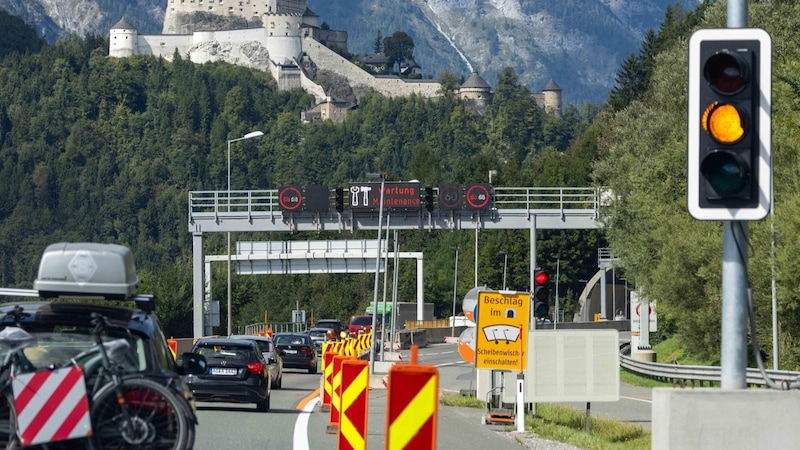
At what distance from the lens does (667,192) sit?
46938mm

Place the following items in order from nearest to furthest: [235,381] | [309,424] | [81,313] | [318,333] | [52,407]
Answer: [52,407], [81,313], [309,424], [235,381], [318,333]

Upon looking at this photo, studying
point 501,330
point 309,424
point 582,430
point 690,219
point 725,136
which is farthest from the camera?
point 690,219

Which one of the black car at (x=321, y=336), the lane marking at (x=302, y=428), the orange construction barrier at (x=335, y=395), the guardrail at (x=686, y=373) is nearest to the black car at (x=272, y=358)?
the lane marking at (x=302, y=428)

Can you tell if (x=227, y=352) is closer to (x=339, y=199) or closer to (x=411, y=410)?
(x=411, y=410)

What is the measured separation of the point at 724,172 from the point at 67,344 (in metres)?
4.81

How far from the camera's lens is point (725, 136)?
950cm

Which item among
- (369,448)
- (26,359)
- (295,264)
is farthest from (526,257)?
(26,359)

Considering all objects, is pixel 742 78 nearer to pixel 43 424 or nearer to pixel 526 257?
pixel 43 424

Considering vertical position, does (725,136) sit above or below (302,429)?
above

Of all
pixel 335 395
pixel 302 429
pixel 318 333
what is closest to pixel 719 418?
pixel 335 395

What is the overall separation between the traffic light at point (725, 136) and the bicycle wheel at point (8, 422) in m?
4.55

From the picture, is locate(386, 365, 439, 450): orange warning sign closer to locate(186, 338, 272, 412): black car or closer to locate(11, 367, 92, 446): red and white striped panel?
locate(11, 367, 92, 446): red and white striped panel

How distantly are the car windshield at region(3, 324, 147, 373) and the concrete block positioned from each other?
3.65 meters

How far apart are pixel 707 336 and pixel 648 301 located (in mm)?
5439
